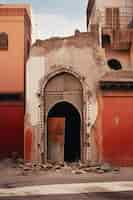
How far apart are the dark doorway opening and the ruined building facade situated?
8.35ft

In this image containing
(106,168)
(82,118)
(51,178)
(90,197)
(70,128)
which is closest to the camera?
(90,197)

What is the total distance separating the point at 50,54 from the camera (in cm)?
2178

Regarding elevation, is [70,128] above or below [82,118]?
below

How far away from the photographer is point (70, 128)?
84.3 ft

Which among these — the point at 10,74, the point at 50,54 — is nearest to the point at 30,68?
the point at 50,54

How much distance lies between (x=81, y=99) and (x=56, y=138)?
202 centimetres

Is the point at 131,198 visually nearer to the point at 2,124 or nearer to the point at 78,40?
the point at 78,40

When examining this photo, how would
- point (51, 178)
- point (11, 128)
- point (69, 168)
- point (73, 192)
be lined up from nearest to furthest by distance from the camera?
point (73, 192) < point (51, 178) < point (69, 168) < point (11, 128)

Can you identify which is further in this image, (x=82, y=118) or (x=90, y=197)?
(x=82, y=118)

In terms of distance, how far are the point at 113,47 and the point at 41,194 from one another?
13225mm

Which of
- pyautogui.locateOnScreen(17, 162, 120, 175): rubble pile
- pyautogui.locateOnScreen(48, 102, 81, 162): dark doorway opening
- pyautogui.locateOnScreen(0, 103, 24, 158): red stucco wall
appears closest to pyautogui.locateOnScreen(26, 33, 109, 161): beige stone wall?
pyautogui.locateOnScreen(17, 162, 120, 175): rubble pile

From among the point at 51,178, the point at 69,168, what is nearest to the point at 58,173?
the point at 69,168

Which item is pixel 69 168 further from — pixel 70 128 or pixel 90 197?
pixel 90 197

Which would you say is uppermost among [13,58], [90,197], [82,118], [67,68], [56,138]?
[13,58]
